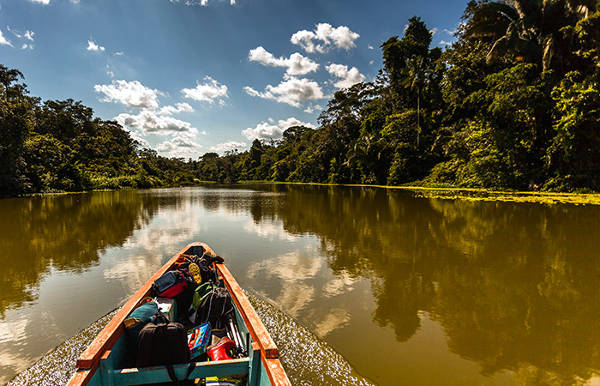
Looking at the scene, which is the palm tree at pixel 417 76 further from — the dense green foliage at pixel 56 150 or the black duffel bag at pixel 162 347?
the dense green foliage at pixel 56 150

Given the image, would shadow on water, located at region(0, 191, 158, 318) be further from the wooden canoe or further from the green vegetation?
the green vegetation

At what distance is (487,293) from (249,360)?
403cm

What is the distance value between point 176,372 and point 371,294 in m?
3.10

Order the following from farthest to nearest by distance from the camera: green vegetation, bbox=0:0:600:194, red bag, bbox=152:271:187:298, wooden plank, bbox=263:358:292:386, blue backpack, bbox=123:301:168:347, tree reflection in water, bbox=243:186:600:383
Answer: green vegetation, bbox=0:0:600:194
red bag, bbox=152:271:187:298
tree reflection in water, bbox=243:186:600:383
blue backpack, bbox=123:301:168:347
wooden plank, bbox=263:358:292:386

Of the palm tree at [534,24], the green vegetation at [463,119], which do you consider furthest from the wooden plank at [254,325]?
the palm tree at [534,24]

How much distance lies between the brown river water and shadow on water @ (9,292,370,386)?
2 centimetres

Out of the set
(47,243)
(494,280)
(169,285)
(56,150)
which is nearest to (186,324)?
(169,285)

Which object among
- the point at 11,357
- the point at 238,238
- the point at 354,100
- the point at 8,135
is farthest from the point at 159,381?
the point at 354,100

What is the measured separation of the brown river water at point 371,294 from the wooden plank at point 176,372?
754 mm

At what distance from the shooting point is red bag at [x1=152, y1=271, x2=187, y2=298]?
3408 millimetres

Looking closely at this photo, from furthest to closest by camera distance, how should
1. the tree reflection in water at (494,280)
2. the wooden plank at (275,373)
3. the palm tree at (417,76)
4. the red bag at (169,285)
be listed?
the palm tree at (417,76)
the red bag at (169,285)
the tree reflection in water at (494,280)
the wooden plank at (275,373)

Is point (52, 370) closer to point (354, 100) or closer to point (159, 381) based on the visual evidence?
point (159, 381)

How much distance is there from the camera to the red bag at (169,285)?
3.41 m

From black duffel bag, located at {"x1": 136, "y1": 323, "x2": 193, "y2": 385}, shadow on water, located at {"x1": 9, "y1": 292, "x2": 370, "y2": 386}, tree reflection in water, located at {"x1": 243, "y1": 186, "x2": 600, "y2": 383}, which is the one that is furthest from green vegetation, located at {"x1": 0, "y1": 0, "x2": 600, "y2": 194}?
black duffel bag, located at {"x1": 136, "y1": 323, "x2": 193, "y2": 385}
